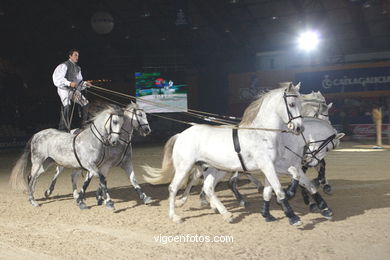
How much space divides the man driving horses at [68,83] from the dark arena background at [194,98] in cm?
38

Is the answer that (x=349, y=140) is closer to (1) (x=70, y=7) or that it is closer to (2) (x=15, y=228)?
(1) (x=70, y=7)

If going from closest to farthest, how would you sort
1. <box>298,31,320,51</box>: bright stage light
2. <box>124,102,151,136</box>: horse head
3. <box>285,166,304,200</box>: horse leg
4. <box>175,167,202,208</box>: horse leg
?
<box>285,166,304,200</box>: horse leg < <box>175,167,202,208</box>: horse leg < <box>124,102,151,136</box>: horse head < <box>298,31,320,51</box>: bright stage light

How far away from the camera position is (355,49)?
2769 cm

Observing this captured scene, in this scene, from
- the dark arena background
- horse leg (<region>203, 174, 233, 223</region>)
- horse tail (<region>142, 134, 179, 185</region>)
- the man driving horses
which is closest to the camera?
the dark arena background

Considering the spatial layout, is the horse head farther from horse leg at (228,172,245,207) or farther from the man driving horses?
horse leg at (228,172,245,207)

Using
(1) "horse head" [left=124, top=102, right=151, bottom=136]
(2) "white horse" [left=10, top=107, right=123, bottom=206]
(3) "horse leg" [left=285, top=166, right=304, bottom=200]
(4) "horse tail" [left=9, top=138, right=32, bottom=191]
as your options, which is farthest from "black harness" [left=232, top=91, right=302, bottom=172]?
(4) "horse tail" [left=9, top=138, right=32, bottom=191]

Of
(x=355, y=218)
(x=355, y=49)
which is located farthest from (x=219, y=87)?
(x=355, y=218)

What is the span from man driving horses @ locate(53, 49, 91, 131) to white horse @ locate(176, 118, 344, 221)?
9.81ft

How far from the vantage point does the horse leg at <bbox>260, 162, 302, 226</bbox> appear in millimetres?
5934

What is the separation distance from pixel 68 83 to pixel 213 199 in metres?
3.76

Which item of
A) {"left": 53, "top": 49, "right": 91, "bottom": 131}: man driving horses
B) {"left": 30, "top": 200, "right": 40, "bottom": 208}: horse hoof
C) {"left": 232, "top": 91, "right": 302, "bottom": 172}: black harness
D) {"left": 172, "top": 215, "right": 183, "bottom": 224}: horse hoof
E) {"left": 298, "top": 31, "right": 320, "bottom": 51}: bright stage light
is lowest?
{"left": 30, "top": 200, "right": 40, "bottom": 208}: horse hoof

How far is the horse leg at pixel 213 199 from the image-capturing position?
639 centimetres

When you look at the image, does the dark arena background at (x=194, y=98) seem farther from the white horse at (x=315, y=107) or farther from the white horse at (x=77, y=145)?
the white horse at (x=315, y=107)

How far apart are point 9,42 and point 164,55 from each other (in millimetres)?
9247
